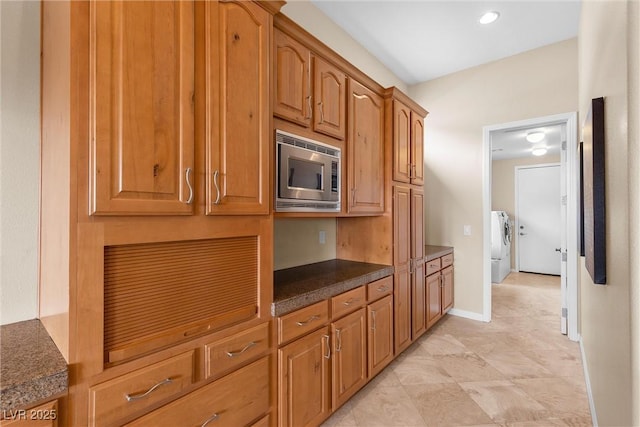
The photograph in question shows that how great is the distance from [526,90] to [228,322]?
156 inches

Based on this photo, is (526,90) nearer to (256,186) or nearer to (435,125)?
(435,125)

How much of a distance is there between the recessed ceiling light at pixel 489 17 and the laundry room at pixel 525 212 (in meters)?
3.46

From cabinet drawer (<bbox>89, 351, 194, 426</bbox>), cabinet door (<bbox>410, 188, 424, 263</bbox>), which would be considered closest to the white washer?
cabinet door (<bbox>410, 188, 424, 263</bbox>)

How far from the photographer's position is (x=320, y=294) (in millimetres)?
1774

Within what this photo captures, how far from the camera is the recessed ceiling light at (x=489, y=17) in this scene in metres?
2.71

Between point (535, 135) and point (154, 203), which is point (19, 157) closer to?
point (154, 203)

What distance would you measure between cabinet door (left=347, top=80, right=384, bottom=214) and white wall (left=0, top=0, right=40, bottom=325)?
170 centimetres

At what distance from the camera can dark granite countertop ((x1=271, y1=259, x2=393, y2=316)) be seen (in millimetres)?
1602

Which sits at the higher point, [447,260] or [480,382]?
[447,260]

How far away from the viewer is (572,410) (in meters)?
2.07

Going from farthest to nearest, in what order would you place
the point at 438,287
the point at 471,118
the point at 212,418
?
the point at 471,118, the point at 438,287, the point at 212,418

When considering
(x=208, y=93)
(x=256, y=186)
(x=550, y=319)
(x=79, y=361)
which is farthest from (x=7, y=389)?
(x=550, y=319)

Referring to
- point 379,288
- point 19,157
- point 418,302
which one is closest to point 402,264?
point 379,288

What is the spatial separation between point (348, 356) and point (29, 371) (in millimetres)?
1639
